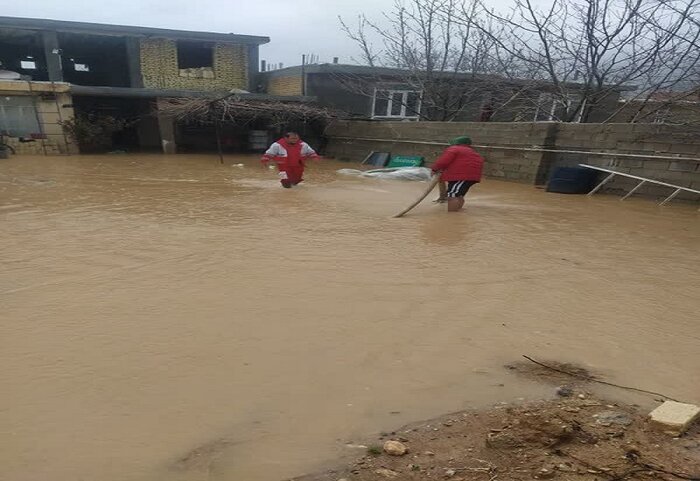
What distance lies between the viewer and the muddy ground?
194 centimetres

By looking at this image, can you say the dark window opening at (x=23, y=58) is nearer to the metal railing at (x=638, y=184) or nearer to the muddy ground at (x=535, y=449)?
the metal railing at (x=638, y=184)

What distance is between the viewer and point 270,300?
13.2ft

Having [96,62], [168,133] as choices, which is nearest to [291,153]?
[168,133]

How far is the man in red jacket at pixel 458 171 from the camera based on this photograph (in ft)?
26.6

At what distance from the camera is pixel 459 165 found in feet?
26.7

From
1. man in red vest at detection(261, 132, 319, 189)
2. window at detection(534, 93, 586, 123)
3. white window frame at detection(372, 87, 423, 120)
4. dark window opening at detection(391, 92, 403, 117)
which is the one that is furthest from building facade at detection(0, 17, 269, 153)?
window at detection(534, 93, 586, 123)

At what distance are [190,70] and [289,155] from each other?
13.7m

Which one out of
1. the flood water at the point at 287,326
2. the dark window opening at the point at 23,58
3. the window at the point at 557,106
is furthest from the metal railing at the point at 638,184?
the dark window opening at the point at 23,58

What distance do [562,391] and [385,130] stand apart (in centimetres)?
1495

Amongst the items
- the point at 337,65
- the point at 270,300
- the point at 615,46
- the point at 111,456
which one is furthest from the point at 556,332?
the point at 337,65

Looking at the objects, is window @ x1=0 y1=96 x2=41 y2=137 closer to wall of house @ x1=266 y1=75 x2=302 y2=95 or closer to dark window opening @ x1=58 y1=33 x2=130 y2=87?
dark window opening @ x1=58 y1=33 x2=130 y2=87

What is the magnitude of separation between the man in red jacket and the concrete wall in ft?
12.6

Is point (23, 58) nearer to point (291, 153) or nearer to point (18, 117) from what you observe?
point (18, 117)

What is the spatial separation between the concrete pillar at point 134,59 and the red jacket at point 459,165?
16.9 metres
